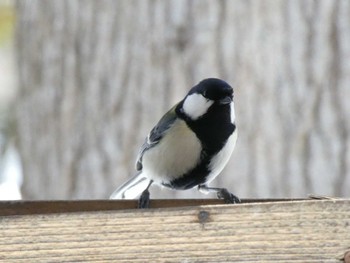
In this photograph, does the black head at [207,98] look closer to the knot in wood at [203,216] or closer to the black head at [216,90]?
the black head at [216,90]

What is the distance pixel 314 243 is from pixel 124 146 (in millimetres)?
2635

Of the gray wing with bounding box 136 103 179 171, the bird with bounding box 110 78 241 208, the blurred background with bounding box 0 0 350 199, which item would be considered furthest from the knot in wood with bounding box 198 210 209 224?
the blurred background with bounding box 0 0 350 199

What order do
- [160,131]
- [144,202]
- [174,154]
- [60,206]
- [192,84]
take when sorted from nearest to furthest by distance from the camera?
1. [60,206]
2. [144,202]
3. [174,154]
4. [160,131]
5. [192,84]

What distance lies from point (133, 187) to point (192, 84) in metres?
0.96

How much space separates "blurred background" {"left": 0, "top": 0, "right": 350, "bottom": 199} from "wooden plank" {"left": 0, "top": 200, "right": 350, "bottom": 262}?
216 cm

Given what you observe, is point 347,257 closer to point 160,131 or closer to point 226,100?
point 226,100

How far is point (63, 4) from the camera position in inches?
197

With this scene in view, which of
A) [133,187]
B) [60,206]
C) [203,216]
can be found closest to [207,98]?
[133,187]

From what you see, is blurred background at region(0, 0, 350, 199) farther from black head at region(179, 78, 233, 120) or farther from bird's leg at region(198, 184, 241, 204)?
black head at region(179, 78, 233, 120)

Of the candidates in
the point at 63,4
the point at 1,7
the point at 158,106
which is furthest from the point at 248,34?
the point at 1,7

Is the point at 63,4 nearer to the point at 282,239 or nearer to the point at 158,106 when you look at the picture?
the point at 158,106

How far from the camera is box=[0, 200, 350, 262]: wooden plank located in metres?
2.26

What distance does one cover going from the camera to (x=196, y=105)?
3.45 m

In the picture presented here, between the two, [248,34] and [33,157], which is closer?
[248,34]
